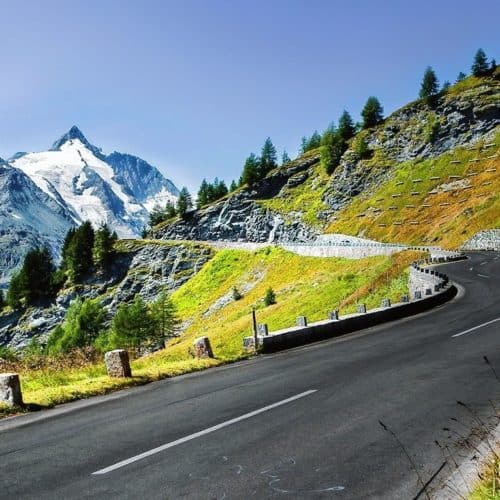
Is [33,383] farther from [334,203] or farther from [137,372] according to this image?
[334,203]

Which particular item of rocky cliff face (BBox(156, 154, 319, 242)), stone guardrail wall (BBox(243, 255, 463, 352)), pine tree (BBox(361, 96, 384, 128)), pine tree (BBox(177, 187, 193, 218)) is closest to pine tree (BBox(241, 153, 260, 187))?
rocky cliff face (BBox(156, 154, 319, 242))

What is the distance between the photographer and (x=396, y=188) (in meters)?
115

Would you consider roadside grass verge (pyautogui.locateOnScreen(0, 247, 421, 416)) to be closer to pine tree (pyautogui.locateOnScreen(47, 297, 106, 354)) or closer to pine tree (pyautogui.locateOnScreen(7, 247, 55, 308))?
pine tree (pyautogui.locateOnScreen(47, 297, 106, 354))

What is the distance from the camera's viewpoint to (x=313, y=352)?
1468 cm

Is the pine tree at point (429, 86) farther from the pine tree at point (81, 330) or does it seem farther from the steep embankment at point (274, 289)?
the pine tree at point (81, 330)

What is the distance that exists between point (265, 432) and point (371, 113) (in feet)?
511

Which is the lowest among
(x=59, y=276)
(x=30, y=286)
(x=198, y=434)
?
(x=198, y=434)

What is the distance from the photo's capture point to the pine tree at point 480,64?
140 meters

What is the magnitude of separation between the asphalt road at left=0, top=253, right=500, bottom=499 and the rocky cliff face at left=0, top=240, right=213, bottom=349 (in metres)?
89.1

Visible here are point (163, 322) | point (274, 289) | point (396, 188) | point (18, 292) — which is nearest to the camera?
point (274, 289)

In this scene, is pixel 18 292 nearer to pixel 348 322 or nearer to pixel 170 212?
pixel 170 212

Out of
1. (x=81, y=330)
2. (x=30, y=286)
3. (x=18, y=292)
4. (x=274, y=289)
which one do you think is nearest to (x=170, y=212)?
(x=30, y=286)

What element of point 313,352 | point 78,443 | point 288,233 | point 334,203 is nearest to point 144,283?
point 288,233

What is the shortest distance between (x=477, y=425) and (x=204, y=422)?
4.00 meters
